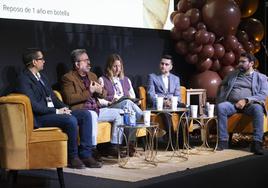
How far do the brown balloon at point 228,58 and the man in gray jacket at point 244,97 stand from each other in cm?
83

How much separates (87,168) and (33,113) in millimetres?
766

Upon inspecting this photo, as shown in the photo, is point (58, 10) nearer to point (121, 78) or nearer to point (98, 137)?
point (121, 78)

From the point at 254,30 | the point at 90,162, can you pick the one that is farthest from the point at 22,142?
the point at 254,30

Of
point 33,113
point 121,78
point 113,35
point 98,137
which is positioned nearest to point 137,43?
point 113,35

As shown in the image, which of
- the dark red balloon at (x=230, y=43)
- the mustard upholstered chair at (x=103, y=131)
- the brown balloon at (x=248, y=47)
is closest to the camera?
the mustard upholstered chair at (x=103, y=131)

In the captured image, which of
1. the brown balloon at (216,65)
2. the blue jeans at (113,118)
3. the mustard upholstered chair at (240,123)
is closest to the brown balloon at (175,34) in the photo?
the brown balloon at (216,65)

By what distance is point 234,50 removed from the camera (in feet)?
23.7

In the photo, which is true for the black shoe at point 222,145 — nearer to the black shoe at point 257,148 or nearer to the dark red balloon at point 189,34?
the black shoe at point 257,148

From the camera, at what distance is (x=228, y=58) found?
23.5ft

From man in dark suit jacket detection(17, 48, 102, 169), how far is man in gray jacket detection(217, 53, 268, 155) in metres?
1.70

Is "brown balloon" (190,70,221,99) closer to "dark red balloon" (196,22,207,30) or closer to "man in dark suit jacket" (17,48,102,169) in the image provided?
"dark red balloon" (196,22,207,30)

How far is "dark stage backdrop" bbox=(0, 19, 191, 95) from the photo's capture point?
5.39 m

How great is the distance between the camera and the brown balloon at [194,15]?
703 cm

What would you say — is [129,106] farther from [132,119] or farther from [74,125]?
[74,125]
